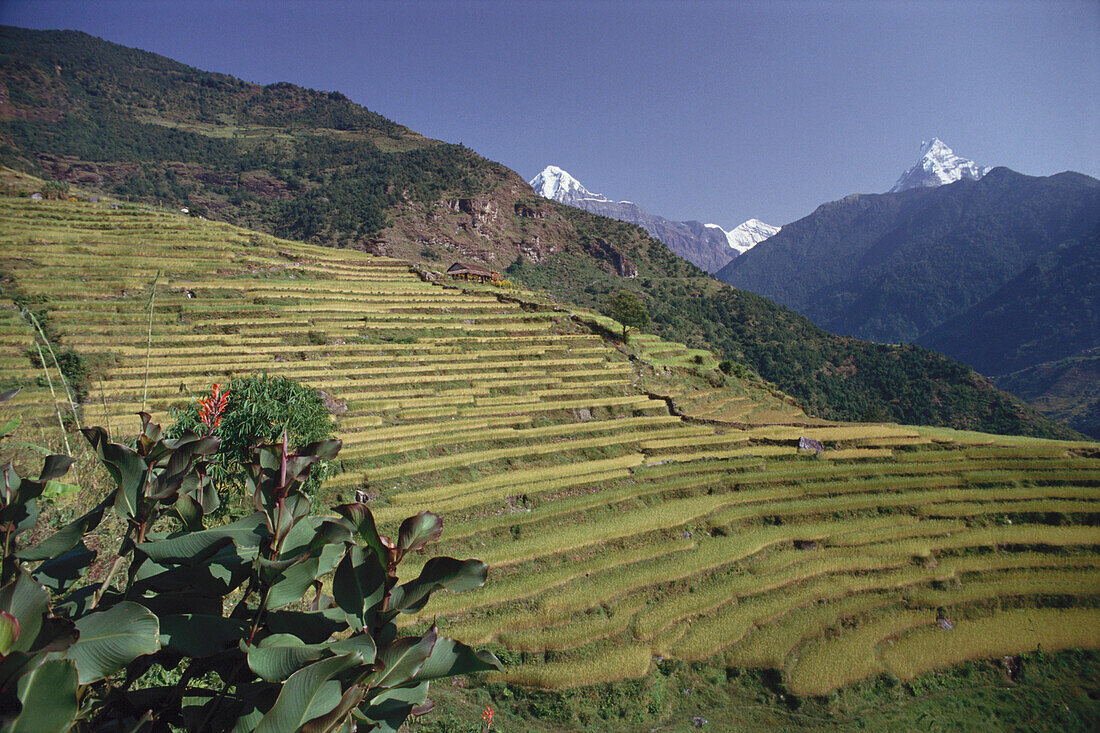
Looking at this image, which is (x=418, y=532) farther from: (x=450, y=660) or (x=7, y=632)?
(x=7, y=632)

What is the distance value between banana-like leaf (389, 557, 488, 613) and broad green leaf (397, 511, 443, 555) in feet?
0.28

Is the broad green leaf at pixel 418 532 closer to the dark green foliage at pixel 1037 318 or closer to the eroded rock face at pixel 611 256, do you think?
the eroded rock face at pixel 611 256

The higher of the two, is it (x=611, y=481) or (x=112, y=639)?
(x=112, y=639)

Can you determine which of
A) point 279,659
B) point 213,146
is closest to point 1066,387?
point 279,659

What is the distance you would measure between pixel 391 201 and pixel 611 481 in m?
94.8

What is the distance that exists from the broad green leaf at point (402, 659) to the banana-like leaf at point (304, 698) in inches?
6.6

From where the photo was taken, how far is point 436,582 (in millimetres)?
1499

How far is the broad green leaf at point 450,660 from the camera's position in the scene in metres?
1.43

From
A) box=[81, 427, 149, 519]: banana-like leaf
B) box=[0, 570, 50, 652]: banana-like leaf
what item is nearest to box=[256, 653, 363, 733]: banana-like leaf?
box=[0, 570, 50, 652]: banana-like leaf

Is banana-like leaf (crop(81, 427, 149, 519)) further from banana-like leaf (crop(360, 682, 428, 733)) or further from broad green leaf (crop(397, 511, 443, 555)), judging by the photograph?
banana-like leaf (crop(360, 682, 428, 733))

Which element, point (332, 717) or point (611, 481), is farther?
point (611, 481)

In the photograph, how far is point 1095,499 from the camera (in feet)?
53.0

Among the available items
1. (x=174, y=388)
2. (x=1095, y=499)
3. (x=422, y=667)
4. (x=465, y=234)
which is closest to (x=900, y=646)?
(x=1095, y=499)

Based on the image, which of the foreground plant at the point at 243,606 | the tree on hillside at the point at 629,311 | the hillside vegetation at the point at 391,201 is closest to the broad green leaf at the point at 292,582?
the foreground plant at the point at 243,606
